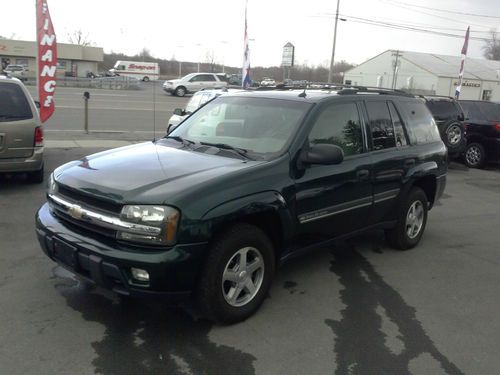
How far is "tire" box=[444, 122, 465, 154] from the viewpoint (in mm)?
11039

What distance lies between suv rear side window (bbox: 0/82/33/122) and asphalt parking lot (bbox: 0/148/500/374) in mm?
2318

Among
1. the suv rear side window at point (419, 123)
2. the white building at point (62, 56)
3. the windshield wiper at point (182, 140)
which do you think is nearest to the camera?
the windshield wiper at point (182, 140)

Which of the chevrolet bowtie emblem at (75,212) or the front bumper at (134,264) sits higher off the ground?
the chevrolet bowtie emblem at (75,212)

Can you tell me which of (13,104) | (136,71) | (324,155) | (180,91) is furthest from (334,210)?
(136,71)

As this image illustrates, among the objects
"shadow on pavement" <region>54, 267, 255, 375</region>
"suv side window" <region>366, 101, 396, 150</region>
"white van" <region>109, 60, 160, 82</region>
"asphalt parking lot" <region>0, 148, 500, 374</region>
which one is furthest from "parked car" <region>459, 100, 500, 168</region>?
"white van" <region>109, 60, 160, 82</region>

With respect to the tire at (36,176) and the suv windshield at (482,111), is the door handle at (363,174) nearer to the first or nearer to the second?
the tire at (36,176)

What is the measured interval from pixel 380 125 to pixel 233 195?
2284 millimetres

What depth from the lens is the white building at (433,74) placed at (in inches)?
2371

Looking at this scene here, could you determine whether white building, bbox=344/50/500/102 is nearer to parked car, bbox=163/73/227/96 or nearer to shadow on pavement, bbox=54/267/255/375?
parked car, bbox=163/73/227/96

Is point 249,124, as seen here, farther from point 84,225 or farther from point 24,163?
point 24,163

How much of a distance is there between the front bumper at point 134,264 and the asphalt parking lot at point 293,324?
0.43 meters

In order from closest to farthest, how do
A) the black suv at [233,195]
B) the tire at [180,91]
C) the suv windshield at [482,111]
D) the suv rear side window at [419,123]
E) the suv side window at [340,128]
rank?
the black suv at [233,195], the suv side window at [340,128], the suv rear side window at [419,123], the suv windshield at [482,111], the tire at [180,91]

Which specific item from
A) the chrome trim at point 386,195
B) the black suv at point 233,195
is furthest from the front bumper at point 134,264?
the chrome trim at point 386,195

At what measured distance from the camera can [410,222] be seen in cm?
564
